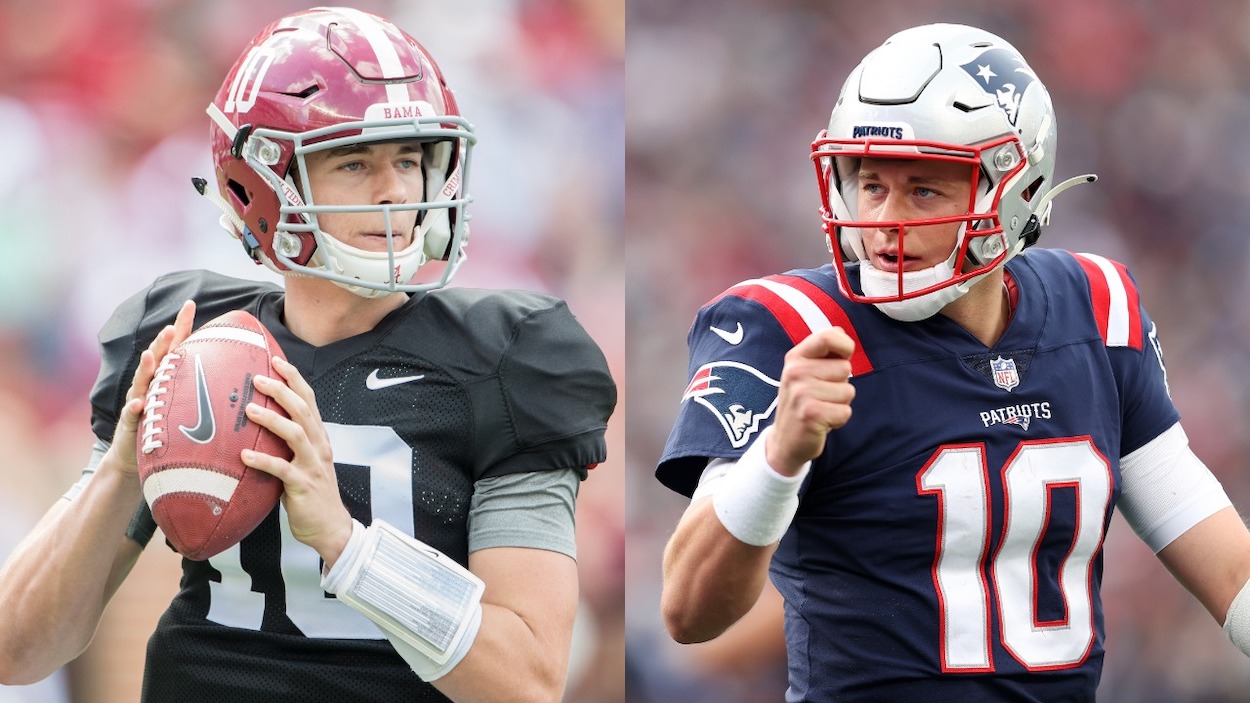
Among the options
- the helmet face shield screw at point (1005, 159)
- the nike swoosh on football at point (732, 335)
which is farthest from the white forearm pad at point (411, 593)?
the helmet face shield screw at point (1005, 159)

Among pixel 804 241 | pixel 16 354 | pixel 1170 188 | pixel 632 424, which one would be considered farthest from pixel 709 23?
pixel 16 354

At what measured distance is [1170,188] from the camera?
372cm

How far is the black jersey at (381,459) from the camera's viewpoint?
71.5 inches

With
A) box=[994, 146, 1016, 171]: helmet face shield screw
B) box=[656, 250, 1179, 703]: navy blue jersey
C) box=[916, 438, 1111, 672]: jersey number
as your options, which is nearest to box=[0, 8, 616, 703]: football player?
box=[656, 250, 1179, 703]: navy blue jersey

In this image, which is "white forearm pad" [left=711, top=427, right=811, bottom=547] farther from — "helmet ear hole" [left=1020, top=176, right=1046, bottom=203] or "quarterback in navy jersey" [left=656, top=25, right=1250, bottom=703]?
"helmet ear hole" [left=1020, top=176, right=1046, bottom=203]

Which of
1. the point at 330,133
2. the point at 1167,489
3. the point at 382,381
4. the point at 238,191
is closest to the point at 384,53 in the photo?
the point at 330,133

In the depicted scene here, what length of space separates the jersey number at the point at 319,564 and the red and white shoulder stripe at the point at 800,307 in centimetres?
50

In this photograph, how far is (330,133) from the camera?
6.04 feet

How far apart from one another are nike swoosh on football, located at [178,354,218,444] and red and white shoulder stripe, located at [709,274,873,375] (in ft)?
2.31

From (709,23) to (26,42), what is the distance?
1494mm

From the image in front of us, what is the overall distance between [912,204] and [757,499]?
524mm

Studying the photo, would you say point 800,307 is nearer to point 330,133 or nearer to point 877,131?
point 877,131

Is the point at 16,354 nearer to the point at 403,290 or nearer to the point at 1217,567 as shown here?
the point at 403,290

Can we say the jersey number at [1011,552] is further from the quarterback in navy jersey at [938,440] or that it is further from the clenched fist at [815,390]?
the clenched fist at [815,390]
